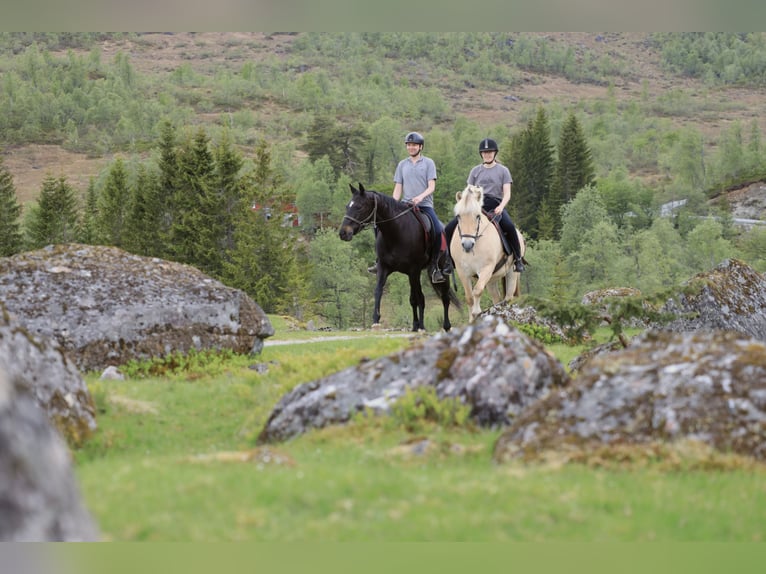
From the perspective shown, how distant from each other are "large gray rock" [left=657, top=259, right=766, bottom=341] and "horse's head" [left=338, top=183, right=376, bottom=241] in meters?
7.51

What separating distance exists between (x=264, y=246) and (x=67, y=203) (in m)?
23.6

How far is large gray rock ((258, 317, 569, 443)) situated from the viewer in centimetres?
1113

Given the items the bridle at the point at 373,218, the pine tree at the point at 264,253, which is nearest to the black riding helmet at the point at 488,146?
the bridle at the point at 373,218

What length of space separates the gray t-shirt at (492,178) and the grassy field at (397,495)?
1172 centimetres

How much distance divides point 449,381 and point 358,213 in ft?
33.8

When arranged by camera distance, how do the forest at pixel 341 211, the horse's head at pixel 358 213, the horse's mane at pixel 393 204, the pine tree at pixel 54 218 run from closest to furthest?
the horse's head at pixel 358 213 → the horse's mane at pixel 393 204 → the forest at pixel 341 211 → the pine tree at pixel 54 218

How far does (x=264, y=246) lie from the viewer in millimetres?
62094

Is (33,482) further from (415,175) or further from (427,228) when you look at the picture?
(427,228)

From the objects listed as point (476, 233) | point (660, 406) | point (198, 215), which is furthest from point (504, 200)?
point (198, 215)

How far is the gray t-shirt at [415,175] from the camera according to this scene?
21.9 m

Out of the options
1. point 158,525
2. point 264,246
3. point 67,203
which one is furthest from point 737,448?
point 67,203

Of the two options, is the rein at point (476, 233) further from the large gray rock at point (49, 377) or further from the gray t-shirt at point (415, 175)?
the large gray rock at point (49, 377)

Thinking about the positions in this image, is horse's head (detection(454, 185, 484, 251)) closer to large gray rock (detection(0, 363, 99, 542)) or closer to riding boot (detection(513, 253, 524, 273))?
riding boot (detection(513, 253, 524, 273))

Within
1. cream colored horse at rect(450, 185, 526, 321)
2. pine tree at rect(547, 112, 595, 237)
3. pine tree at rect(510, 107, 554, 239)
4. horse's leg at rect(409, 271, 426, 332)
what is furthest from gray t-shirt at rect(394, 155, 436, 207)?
pine tree at rect(547, 112, 595, 237)
